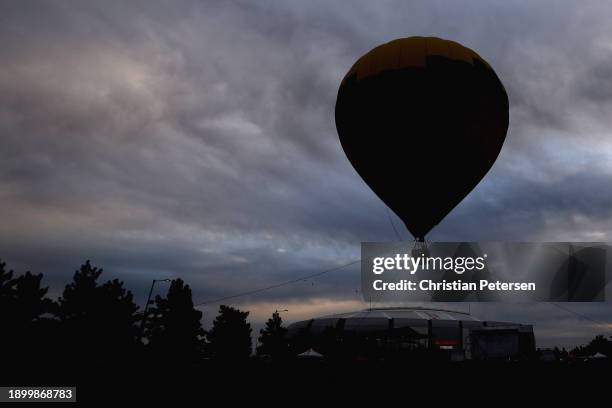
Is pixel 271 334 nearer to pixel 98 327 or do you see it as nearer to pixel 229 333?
pixel 229 333

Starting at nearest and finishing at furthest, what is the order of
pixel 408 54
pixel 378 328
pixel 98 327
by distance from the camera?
pixel 408 54
pixel 98 327
pixel 378 328

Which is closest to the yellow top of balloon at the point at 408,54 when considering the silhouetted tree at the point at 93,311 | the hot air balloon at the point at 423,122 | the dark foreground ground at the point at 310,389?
the hot air balloon at the point at 423,122

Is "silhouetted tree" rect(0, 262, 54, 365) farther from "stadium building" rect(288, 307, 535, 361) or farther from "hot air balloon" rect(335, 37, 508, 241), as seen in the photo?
"hot air balloon" rect(335, 37, 508, 241)

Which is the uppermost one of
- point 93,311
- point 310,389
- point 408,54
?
point 408,54

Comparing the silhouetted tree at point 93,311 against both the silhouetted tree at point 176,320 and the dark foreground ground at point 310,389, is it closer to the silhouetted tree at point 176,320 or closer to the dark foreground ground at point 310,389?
the silhouetted tree at point 176,320

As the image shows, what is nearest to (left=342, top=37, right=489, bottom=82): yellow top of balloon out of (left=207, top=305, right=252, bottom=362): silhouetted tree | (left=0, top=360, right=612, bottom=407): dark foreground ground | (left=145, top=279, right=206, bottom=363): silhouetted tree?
(left=0, top=360, right=612, bottom=407): dark foreground ground

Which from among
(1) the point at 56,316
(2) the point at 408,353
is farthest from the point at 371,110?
(1) the point at 56,316

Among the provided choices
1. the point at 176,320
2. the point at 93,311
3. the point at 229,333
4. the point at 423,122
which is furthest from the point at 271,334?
the point at 423,122
